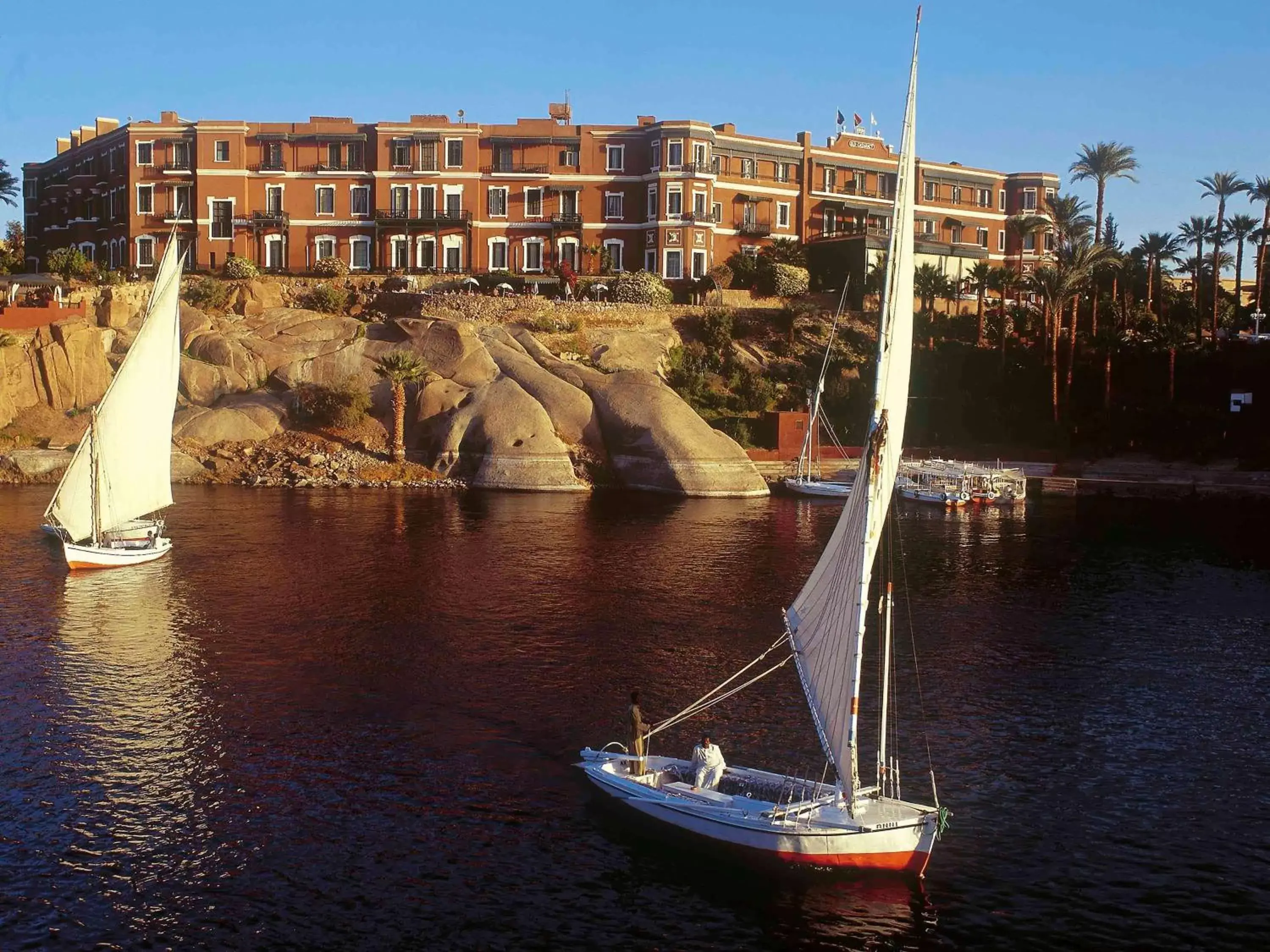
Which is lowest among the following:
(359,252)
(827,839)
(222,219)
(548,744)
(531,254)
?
(548,744)

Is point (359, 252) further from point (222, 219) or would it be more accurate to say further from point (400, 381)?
point (400, 381)

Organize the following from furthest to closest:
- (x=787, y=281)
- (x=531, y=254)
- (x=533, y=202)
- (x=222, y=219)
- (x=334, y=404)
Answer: (x=531, y=254), (x=533, y=202), (x=787, y=281), (x=222, y=219), (x=334, y=404)

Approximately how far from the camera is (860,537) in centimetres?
2572

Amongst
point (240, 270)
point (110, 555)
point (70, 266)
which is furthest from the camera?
point (240, 270)

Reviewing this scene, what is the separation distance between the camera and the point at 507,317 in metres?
110

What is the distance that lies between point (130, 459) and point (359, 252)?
6332 cm

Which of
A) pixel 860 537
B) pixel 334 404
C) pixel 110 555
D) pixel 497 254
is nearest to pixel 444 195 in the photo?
pixel 497 254

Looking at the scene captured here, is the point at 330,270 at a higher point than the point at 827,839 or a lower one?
higher

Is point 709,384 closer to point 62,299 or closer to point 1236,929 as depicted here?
point 62,299

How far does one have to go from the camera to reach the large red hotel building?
118875mm

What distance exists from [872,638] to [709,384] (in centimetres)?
6099

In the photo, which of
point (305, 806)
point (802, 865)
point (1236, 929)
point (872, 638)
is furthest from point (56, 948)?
point (872, 638)

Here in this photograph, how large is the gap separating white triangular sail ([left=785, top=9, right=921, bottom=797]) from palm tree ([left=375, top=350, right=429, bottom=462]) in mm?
66765

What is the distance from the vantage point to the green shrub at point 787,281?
4692 inches
